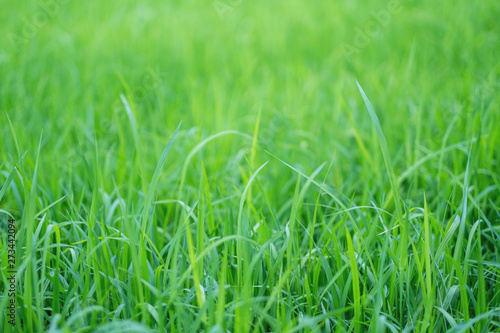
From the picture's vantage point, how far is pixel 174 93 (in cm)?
276

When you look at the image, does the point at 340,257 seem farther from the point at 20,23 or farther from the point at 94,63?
the point at 20,23

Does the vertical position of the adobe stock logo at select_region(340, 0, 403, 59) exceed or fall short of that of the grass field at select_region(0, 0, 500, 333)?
it exceeds it

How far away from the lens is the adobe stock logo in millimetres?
3295

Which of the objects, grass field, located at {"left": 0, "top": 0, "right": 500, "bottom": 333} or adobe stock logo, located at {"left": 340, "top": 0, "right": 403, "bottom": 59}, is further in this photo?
adobe stock logo, located at {"left": 340, "top": 0, "right": 403, "bottom": 59}

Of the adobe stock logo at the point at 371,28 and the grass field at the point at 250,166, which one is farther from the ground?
the adobe stock logo at the point at 371,28

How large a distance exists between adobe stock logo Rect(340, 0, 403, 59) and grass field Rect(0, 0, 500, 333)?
0.07 ft

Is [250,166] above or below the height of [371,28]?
below

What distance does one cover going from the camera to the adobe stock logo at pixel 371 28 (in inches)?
130

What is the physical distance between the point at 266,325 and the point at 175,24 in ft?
11.1

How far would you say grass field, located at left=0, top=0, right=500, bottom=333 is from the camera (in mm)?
1030

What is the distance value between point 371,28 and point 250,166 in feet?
9.37

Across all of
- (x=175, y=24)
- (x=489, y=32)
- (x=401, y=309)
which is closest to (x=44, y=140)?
(x=401, y=309)

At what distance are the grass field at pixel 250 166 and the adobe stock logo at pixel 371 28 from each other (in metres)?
0.02

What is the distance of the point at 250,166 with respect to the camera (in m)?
1.27
